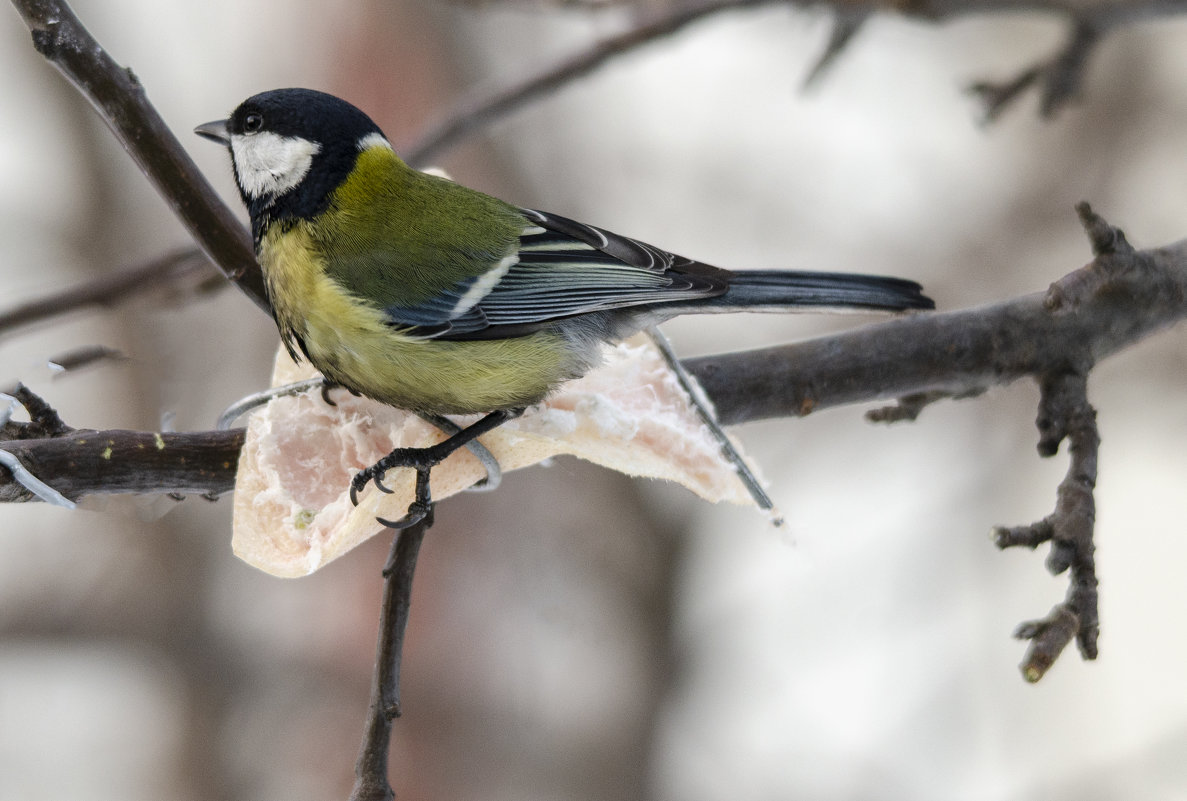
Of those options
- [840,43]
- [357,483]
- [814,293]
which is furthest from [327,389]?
[840,43]

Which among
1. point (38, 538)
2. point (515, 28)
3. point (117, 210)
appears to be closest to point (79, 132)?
point (117, 210)

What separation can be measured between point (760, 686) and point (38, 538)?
179 centimetres

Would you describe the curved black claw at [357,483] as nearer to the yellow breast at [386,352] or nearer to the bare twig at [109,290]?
the yellow breast at [386,352]

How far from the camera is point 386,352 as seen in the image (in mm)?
1043

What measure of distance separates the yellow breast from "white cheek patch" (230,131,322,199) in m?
0.07

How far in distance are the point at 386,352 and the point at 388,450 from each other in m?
0.15

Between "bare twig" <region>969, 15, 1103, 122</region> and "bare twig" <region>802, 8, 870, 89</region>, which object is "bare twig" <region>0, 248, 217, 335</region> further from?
"bare twig" <region>969, 15, 1103, 122</region>

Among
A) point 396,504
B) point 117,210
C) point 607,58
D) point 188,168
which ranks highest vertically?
point 117,210

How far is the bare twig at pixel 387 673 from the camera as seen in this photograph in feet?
2.91

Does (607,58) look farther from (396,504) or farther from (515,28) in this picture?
(515,28)

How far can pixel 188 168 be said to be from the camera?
41.2 inches

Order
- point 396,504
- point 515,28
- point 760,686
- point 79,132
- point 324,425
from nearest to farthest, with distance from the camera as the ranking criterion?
point 396,504, point 324,425, point 79,132, point 760,686, point 515,28

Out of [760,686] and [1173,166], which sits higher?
[1173,166]

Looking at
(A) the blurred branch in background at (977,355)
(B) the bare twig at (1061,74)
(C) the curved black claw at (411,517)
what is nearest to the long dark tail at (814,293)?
(A) the blurred branch in background at (977,355)
